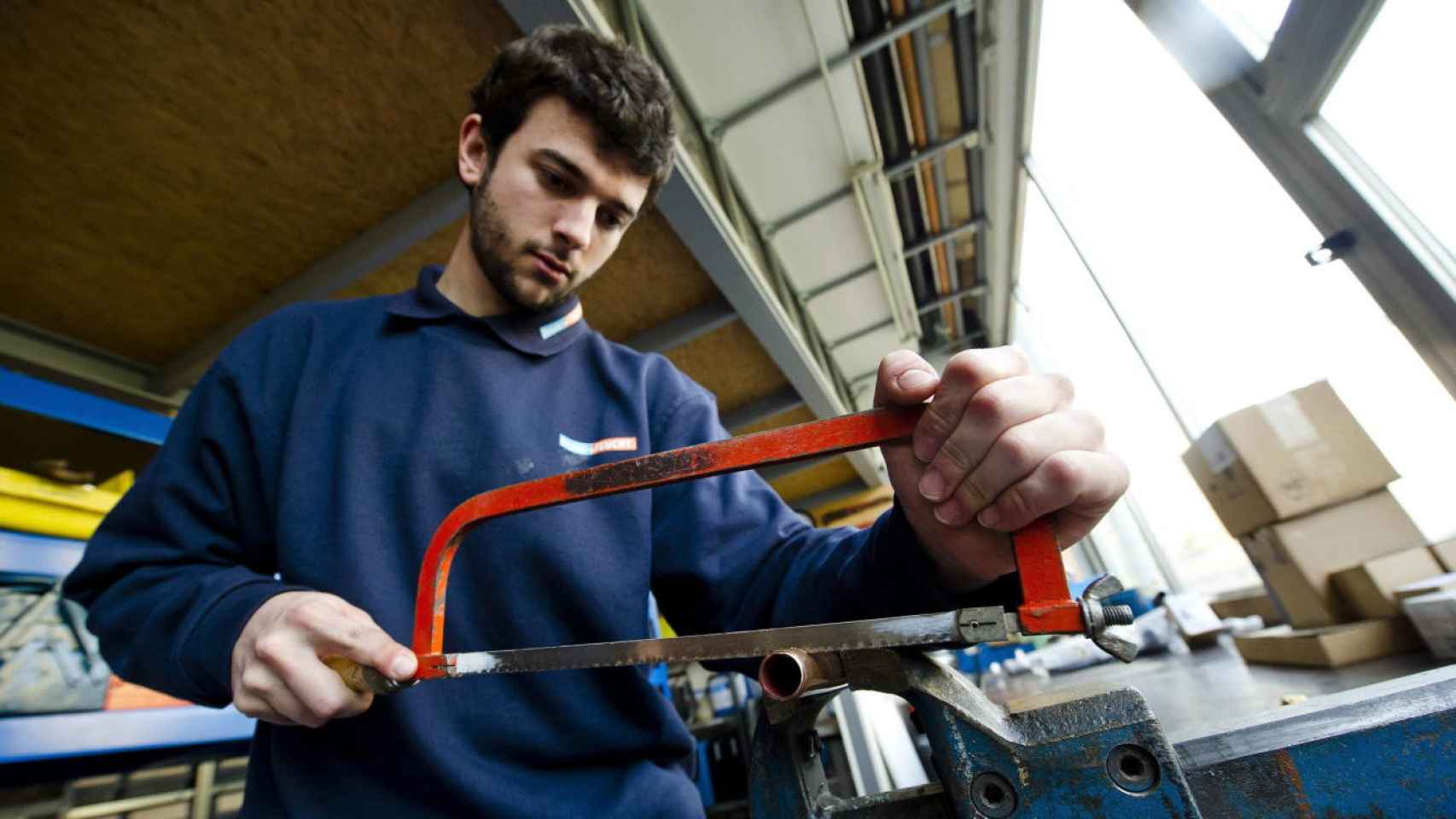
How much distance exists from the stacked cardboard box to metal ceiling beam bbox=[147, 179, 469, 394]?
290 cm

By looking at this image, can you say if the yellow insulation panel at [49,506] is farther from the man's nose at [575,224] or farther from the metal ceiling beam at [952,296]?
the metal ceiling beam at [952,296]

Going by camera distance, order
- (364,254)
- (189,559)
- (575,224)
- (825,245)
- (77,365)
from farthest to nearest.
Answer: (825,245)
(77,365)
(364,254)
(575,224)
(189,559)

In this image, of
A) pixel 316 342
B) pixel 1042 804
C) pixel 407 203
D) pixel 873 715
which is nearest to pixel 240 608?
pixel 316 342

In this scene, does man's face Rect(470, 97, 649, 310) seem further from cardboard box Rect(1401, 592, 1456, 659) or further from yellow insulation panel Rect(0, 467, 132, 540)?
cardboard box Rect(1401, 592, 1456, 659)

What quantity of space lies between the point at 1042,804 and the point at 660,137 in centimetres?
150

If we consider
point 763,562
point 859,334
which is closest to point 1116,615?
point 763,562

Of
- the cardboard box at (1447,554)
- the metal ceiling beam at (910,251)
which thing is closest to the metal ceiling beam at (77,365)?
the metal ceiling beam at (910,251)

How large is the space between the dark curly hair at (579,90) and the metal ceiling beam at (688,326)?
4.14 ft

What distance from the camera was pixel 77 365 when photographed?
7.54 feet

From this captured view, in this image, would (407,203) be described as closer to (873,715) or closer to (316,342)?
(316,342)

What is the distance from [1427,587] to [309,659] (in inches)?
104

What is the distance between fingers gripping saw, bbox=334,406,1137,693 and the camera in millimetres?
606

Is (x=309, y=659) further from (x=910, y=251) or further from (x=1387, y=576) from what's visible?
(x=910, y=251)

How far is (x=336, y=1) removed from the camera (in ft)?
4.36
